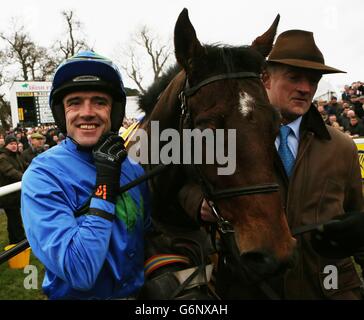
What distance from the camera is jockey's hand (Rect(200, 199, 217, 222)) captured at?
189 cm

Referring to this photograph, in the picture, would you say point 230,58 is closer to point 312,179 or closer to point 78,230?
point 312,179

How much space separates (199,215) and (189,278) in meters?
0.33

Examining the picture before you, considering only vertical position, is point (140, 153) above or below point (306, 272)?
above

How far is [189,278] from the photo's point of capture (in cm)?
193

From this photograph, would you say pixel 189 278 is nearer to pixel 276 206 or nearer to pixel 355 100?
pixel 276 206

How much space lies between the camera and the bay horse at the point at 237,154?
1563 mm

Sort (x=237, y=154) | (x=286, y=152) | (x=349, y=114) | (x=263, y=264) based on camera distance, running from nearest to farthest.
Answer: (x=263, y=264) → (x=237, y=154) → (x=286, y=152) → (x=349, y=114)

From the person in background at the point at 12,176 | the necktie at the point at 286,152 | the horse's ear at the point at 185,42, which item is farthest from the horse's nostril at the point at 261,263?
the person in background at the point at 12,176

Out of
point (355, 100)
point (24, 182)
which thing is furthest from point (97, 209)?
point (355, 100)

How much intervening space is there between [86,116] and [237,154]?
2.79ft

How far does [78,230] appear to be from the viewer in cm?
169

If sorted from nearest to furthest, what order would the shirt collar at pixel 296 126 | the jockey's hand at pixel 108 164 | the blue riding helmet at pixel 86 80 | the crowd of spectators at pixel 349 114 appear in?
the jockey's hand at pixel 108 164 < the blue riding helmet at pixel 86 80 < the shirt collar at pixel 296 126 < the crowd of spectators at pixel 349 114

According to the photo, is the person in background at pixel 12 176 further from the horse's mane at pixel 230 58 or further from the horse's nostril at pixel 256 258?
the horse's nostril at pixel 256 258

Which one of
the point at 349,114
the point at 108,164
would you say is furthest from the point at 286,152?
the point at 349,114
